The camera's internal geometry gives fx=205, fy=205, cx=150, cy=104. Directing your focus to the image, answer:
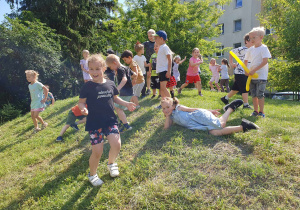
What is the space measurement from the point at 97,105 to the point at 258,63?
365 centimetres

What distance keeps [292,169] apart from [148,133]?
104 inches

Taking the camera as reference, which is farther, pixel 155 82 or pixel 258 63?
pixel 155 82

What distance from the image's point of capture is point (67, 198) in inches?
121

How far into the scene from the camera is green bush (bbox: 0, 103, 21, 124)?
11.7 meters

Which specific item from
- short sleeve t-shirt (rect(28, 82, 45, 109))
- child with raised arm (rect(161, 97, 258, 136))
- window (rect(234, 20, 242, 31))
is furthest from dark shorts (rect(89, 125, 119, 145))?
window (rect(234, 20, 242, 31))

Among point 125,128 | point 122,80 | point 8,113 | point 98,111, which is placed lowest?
point 8,113

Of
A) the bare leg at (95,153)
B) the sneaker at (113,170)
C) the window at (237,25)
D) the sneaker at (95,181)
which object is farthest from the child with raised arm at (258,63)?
the window at (237,25)

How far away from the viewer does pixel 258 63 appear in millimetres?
4543

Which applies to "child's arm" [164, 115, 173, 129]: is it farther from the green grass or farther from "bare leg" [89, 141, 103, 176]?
"bare leg" [89, 141, 103, 176]

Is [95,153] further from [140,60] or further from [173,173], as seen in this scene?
[140,60]

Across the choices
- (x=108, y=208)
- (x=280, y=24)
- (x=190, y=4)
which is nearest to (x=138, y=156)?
(x=108, y=208)

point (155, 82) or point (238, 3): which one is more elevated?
point (238, 3)

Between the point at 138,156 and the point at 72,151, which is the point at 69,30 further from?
the point at 138,156

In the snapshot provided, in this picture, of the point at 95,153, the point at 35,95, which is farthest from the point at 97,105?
the point at 35,95
